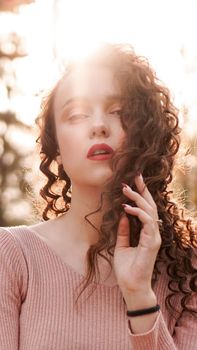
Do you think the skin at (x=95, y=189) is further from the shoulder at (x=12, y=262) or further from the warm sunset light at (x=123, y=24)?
the warm sunset light at (x=123, y=24)

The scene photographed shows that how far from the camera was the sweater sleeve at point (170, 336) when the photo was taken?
10.4 feet

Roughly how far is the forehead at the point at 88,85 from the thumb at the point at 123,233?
1.62ft

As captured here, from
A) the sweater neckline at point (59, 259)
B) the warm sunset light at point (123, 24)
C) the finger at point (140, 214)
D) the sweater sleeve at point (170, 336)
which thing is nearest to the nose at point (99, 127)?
the finger at point (140, 214)

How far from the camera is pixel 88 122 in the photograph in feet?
11.1

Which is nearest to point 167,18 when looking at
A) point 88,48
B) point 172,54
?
point 172,54

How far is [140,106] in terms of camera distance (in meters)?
3.49

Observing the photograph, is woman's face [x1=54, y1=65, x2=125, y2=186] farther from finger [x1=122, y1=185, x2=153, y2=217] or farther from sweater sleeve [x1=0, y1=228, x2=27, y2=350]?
sweater sleeve [x1=0, y1=228, x2=27, y2=350]

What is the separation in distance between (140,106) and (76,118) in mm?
274

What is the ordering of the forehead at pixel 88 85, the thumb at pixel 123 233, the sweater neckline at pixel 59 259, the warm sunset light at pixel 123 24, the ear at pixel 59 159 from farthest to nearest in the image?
the warm sunset light at pixel 123 24 → the ear at pixel 59 159 → the sweater neckline at pixel 59 259 → the forehead at pixel 88 85 → the thumb at pixel 123 233

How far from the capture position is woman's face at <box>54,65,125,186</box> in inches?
131

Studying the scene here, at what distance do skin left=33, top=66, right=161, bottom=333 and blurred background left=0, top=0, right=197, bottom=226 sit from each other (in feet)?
0.82

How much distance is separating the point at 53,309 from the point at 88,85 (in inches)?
36.3

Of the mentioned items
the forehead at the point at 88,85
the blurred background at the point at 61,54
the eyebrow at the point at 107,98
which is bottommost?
the blurred background at the point at 61,54

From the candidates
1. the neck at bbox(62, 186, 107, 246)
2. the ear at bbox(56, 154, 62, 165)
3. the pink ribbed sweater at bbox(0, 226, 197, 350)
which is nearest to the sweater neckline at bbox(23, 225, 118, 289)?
the pink ribbed sweater at bbox(0, 226, 197, 350)
